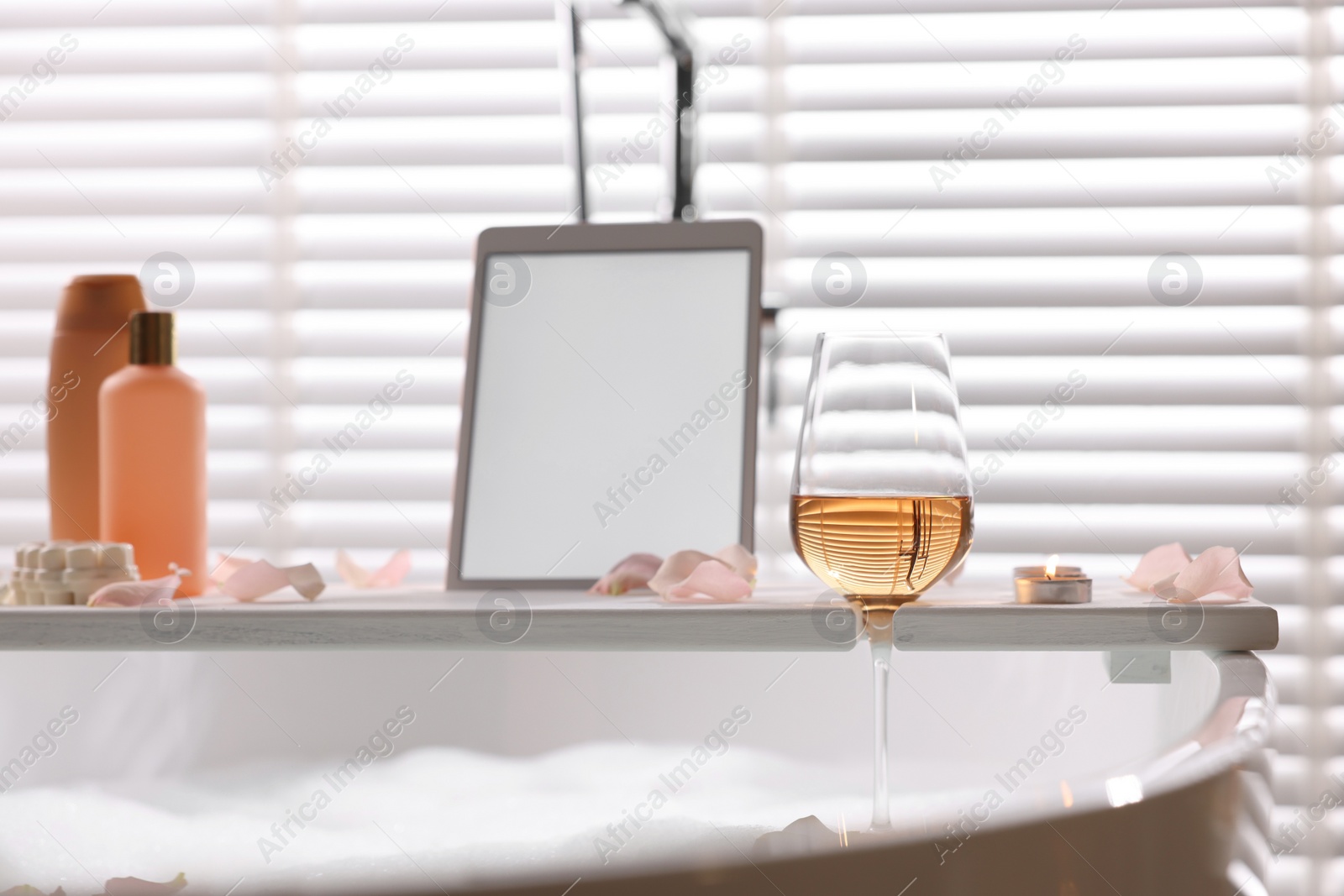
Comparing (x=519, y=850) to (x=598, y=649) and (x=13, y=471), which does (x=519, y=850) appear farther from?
(x=13, y=471)

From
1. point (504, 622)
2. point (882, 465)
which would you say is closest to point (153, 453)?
point (504, 622)

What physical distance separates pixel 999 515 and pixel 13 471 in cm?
121

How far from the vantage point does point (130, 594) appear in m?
0.69

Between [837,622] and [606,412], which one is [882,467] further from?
[606,412]

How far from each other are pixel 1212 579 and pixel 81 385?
795 millimetres

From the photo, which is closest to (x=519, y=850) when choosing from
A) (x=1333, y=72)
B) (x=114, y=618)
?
(x=114, y=618)

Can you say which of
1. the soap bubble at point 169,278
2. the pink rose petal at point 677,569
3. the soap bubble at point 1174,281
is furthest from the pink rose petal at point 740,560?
the soap bubble at point 169,278

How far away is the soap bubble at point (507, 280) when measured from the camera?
964mm

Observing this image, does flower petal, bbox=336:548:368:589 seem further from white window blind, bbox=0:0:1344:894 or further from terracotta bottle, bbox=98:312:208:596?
white window blind, bbox=0:0:1344:894

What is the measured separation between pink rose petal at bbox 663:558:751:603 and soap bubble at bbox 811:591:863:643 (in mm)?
72

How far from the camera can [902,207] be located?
1282mm

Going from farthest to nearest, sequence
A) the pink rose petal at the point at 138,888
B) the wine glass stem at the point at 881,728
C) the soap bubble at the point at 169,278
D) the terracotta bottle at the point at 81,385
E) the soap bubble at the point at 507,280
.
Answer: the soap bubble at the point at 169,278 < the soap bubble at the point at 507,280 < the terracotta bottle at the point at 81,385 < the wine glass stem at the point at 881,728 < the pink rose petal at the point at 138,888

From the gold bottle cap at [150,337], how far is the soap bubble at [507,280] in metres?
0.28

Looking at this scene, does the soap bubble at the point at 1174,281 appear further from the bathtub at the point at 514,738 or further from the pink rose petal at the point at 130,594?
the pink rose petal at the point at 130,594
